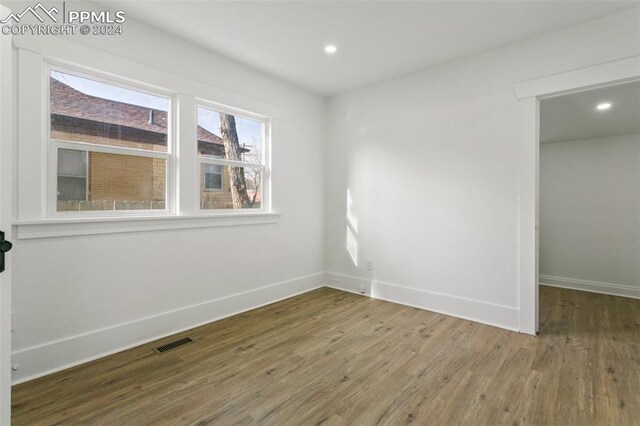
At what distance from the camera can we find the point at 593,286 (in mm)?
4602

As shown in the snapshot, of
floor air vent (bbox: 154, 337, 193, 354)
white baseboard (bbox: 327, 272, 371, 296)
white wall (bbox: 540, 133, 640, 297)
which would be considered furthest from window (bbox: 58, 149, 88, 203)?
white wall (bbox: 540, 133, 640, 297)

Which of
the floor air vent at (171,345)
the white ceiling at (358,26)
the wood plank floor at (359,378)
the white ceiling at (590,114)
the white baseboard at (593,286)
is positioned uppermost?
the white ceiling at (358,26)

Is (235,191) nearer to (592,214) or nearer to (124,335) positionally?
(124,335)

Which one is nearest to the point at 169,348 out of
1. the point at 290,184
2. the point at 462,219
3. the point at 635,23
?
the point at 290,184

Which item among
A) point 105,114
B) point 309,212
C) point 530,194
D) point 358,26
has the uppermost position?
point 358,26

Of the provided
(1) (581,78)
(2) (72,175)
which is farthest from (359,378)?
(1) (581,78)

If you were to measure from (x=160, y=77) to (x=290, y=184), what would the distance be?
1.92 meters

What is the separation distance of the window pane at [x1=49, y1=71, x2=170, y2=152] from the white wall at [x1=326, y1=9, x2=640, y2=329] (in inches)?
96.5

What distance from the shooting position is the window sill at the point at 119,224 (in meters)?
2.25

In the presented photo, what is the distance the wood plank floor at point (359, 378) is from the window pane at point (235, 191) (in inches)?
50.6

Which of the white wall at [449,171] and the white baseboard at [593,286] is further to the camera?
the white baseboard at [593,286]

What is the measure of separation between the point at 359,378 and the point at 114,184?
8.39 feet

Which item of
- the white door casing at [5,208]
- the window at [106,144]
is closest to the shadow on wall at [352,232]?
the window at [106,144]

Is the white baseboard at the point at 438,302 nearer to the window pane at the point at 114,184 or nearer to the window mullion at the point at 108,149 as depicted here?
the window pane at the point at 114,184
